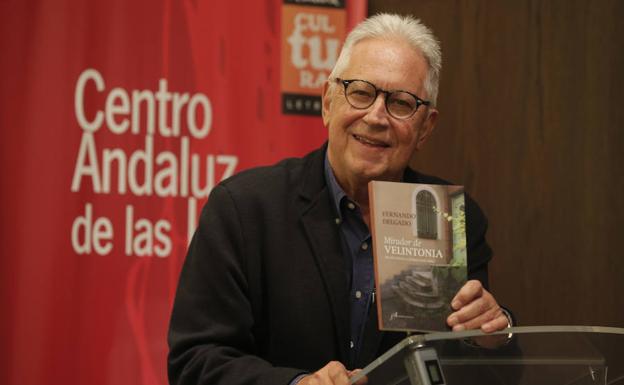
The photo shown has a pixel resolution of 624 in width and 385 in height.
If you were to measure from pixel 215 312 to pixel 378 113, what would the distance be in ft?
1.86

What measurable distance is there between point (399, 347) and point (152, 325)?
5.82ft

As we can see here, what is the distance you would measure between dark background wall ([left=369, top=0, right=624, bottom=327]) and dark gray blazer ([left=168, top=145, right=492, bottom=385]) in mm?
1398

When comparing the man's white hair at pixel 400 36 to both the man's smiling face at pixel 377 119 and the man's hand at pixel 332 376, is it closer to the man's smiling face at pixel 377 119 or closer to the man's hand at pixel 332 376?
the man's smiling face at pixel 377 119

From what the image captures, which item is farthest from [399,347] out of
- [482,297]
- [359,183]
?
[359,183]

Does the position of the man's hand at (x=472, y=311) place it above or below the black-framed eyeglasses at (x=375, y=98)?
below

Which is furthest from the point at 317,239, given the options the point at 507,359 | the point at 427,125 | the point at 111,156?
the point at 111,156

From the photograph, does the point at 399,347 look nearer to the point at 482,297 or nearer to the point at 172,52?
the point at 482,297

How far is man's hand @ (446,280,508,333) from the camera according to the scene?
4.72 ft

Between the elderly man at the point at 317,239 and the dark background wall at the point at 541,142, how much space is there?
4.28 feet

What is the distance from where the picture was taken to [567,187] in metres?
3.33

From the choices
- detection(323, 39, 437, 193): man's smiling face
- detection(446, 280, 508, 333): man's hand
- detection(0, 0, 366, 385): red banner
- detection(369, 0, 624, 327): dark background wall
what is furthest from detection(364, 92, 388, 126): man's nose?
detection(369, 0, 624, 327): dark background wall

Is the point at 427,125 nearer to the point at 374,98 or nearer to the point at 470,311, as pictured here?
the point at 374,98

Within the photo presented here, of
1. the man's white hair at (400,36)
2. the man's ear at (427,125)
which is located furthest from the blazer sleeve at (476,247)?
the man's white hair at (400,36)

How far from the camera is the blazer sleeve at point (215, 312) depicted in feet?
5.36
